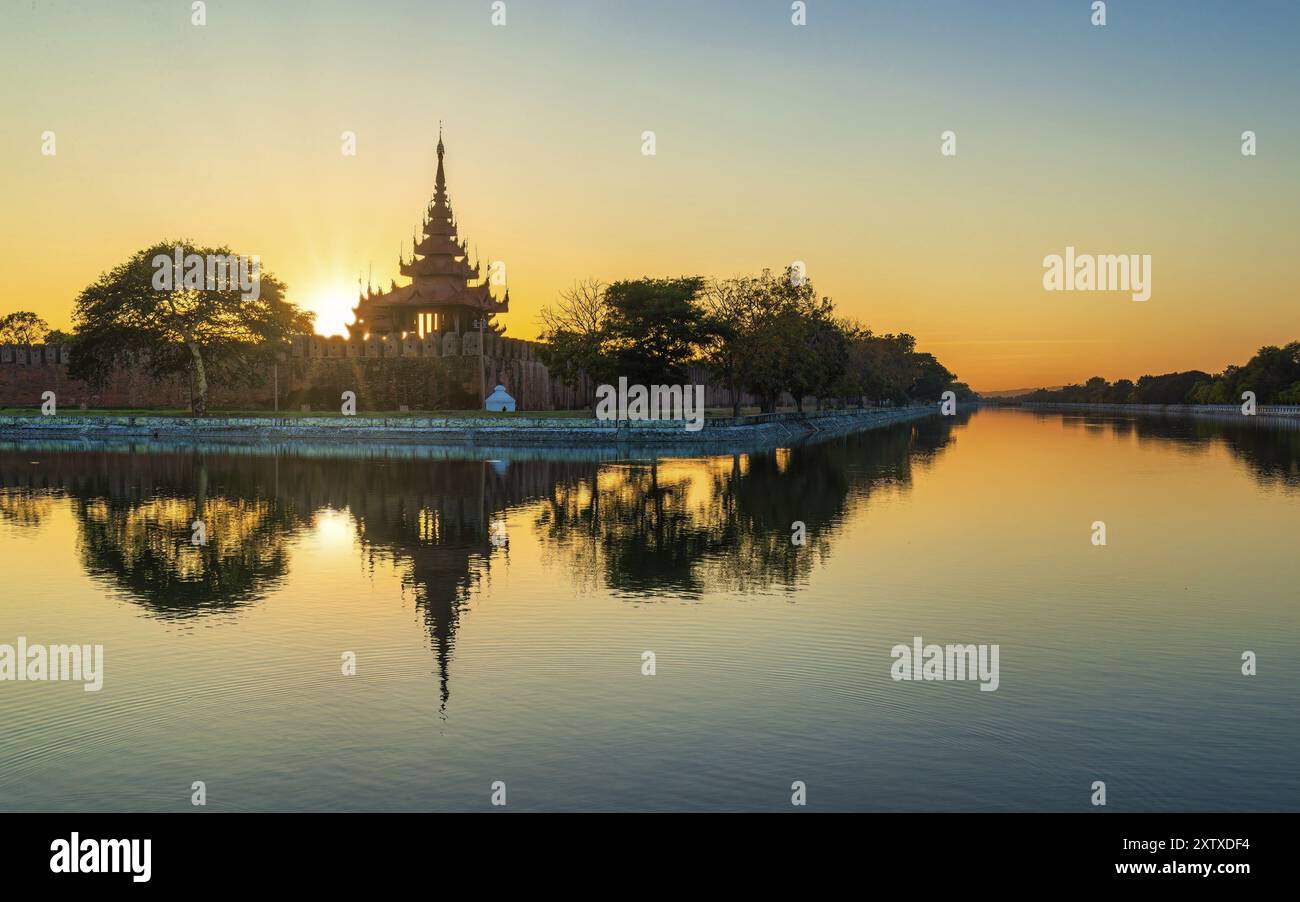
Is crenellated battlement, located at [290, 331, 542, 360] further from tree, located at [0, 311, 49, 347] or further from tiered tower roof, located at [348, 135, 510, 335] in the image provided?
tree, located at [0, 311, 49, 347]

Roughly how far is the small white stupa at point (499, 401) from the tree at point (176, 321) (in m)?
16.4

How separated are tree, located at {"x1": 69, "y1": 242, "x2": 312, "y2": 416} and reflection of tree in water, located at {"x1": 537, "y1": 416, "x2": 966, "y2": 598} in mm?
44289

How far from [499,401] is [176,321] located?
2430 centimetres

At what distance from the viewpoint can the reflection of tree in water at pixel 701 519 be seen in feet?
68.7

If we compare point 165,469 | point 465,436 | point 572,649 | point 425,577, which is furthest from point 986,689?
point 465,436

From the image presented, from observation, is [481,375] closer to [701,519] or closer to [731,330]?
[731,330]

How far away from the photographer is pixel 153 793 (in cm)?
947

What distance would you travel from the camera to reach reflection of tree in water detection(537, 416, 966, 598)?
20938mm

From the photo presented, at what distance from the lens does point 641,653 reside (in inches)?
570

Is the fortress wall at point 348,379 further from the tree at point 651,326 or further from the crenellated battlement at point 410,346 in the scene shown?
the tree at point 651,326

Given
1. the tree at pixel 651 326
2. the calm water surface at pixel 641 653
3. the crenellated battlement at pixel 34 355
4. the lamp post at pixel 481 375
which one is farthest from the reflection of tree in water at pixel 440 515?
the crenellated battlement at pixel 34 355

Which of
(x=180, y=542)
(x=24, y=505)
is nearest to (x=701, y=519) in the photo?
(x=180, y=542)

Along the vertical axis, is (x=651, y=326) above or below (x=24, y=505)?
above
